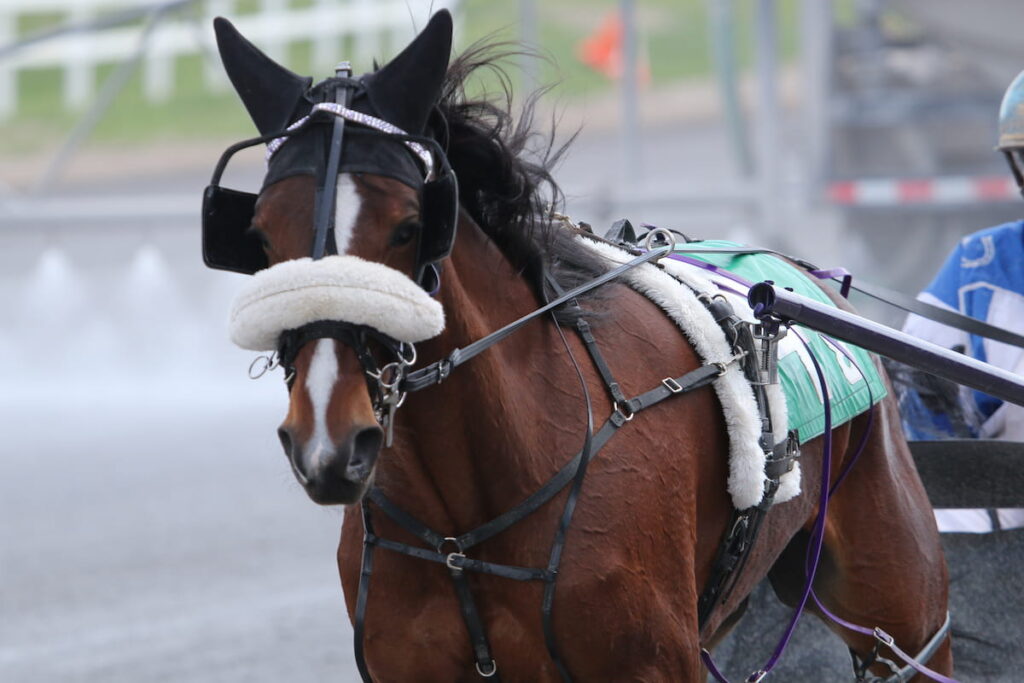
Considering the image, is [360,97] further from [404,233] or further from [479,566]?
[479,566]

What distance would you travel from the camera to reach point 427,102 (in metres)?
2.60

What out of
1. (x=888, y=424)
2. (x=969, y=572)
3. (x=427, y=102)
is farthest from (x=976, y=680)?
(x=427, y=102)

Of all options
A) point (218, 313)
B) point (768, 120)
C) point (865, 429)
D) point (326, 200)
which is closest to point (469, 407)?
point (326, 200)

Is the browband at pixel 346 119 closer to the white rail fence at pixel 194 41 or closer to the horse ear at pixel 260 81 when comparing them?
the horse ear at pixel 260 81

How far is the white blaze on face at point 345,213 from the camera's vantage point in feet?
7.87

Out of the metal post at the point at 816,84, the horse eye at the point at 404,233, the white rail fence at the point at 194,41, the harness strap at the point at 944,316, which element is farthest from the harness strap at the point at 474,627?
the white rail fence at the point at 194,41

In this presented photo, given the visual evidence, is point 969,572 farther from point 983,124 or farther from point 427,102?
point 983,124

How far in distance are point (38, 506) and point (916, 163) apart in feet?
21.7

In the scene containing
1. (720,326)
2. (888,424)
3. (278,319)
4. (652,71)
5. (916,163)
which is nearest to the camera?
(278,319)

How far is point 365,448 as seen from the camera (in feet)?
7.70

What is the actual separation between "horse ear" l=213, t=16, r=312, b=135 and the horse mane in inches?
12.6

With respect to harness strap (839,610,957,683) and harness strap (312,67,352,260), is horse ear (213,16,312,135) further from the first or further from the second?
harness strap (839,610,957,683)

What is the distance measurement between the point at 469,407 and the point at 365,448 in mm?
402

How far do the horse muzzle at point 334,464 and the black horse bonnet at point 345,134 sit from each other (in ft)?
1.10
